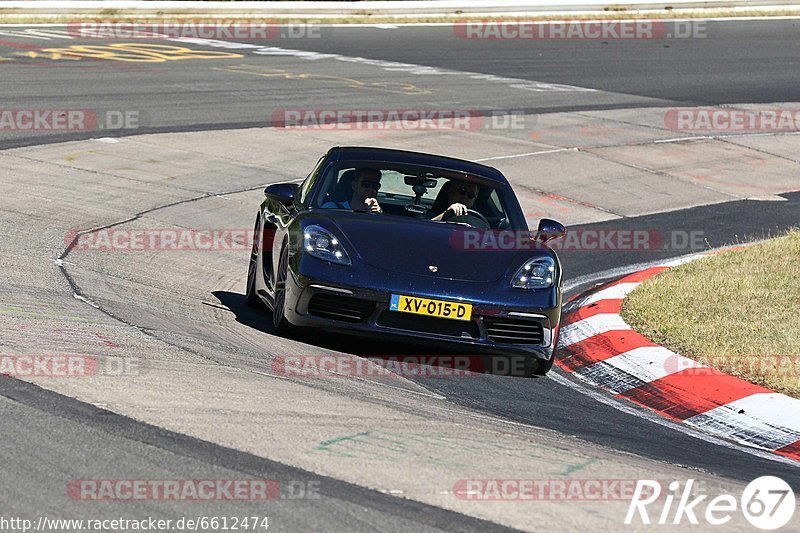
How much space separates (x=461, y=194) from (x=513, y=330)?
143 cm

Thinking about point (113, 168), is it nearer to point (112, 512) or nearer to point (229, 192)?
point (229, 192)

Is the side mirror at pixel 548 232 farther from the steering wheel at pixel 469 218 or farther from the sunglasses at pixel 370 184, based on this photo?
the sunglasses at pixel 370 184

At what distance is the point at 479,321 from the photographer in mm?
7793

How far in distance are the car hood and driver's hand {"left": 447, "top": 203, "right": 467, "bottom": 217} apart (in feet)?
0.96

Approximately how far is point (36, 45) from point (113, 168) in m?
11.1

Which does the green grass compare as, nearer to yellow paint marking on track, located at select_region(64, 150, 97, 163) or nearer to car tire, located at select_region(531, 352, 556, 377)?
car tire, located at select_region(531, 352, 556, 377)

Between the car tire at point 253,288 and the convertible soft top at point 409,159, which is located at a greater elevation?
the convertible soft top at point 409,159

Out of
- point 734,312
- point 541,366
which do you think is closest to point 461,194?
point 541,366

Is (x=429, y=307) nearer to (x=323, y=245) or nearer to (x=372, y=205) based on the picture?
(x=323, y=245)

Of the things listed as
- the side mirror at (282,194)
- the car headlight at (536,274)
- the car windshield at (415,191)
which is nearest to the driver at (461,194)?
the car windshield at (415,191)

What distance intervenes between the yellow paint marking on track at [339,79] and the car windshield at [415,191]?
39.9ft

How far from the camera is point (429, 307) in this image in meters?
7.69

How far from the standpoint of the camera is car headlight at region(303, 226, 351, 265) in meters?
7.93

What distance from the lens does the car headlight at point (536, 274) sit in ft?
26.4
